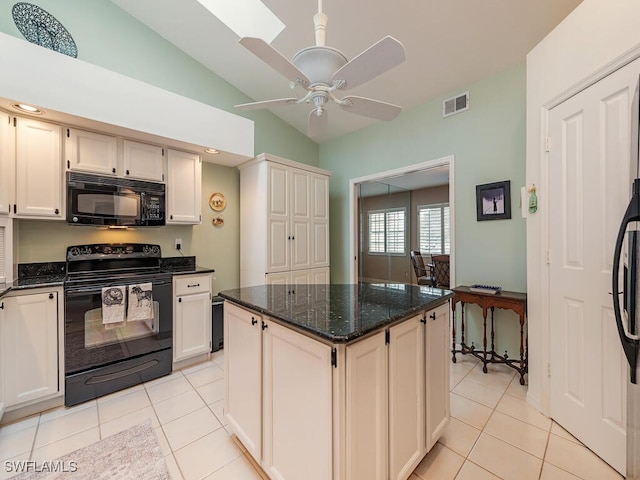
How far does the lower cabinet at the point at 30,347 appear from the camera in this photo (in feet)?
6.28

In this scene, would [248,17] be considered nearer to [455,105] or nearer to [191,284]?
[455,105]

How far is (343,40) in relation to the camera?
2.58m

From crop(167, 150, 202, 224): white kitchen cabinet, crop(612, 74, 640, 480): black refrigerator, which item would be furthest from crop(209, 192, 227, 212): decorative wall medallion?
crop(612, 74, 640, 480): black refrigerator

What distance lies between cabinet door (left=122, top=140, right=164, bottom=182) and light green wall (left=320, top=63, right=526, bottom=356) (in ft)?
9.06

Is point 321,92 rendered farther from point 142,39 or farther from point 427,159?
point 142,39

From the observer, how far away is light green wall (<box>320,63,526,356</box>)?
8.63 feet

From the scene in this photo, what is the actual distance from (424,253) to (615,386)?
4.01 metres

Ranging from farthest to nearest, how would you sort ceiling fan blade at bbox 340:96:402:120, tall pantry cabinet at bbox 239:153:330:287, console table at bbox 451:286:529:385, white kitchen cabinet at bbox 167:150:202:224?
tall pantry cabinet at bbox 239:153:330:287 → white kitchen cabinet at bbox 167:150:202:224 → console table at bbox 451:286:529:385 → ceiling fan blade at bbox 340:96:402:120

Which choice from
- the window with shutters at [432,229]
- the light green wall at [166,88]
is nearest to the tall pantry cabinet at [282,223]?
the light green wall at [166,88]

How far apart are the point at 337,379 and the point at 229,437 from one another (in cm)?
125

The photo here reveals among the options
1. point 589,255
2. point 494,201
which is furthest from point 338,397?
point 494,201

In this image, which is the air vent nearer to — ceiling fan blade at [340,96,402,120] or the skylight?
ceiling fan blade at [340,96,402,120]

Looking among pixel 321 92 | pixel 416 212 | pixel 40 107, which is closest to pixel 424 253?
pixel 416 212

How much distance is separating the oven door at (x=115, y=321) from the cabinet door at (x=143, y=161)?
1050 mm
